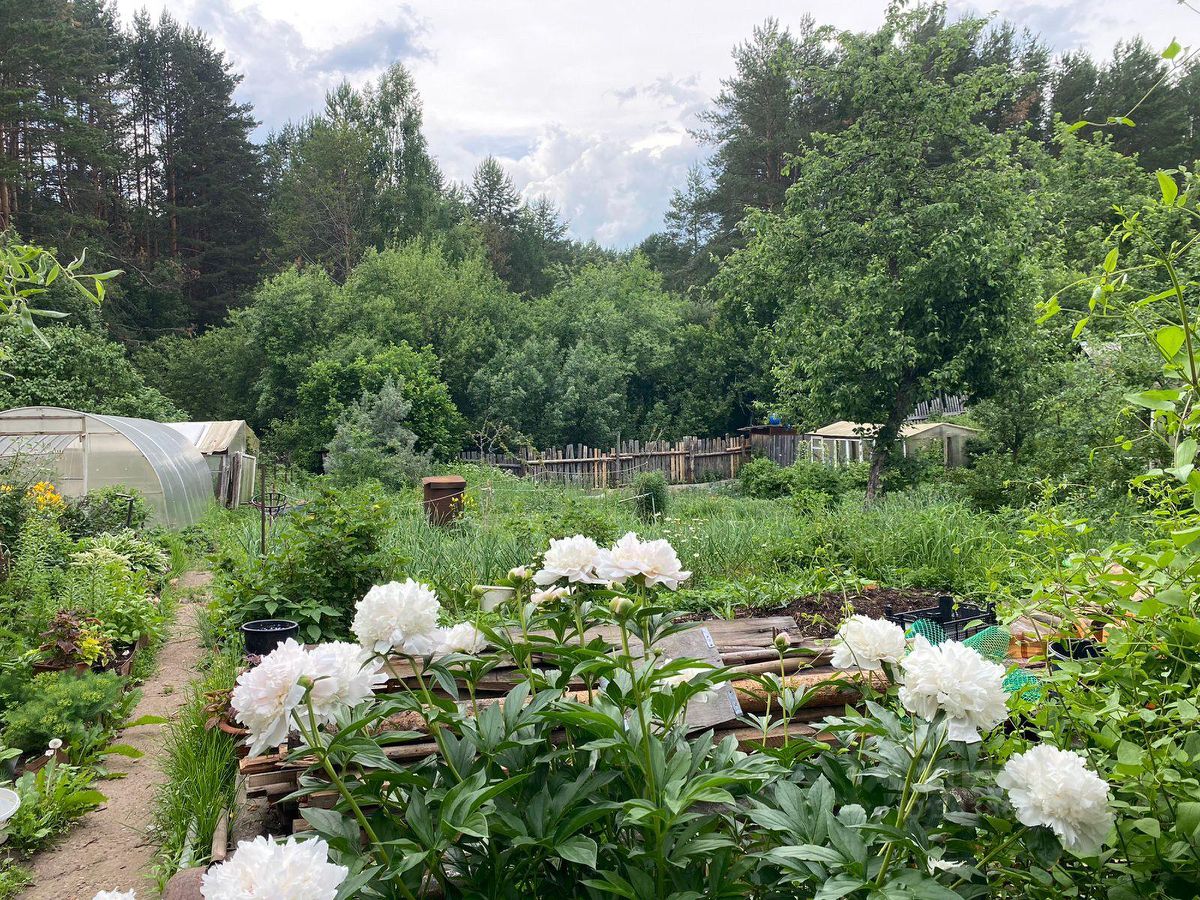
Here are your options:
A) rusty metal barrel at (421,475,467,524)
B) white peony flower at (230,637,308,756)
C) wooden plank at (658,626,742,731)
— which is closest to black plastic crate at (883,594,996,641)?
wooden plank at (658,626,742,731)

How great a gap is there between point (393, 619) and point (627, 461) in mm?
14316

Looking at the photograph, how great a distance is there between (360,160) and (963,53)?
57.3 ft

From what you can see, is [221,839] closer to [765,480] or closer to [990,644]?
[990,644]

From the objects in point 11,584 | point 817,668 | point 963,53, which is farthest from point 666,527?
point 963,53

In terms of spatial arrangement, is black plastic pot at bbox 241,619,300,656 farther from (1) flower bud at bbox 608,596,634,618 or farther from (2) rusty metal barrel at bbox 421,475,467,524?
→ (2) rusty metal barrel at bbox 421,475,467,524

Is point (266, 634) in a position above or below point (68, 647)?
above

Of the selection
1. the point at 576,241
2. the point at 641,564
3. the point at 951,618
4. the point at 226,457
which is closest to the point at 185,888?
the point at 641,564

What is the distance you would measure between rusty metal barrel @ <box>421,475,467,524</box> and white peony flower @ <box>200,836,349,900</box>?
20.1 ft

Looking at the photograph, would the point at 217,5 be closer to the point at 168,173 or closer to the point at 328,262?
the point at 168,173

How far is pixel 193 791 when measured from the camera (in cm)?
304

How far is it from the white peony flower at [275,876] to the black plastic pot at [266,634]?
3049 mm

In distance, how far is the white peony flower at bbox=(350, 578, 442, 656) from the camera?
1.14 metres

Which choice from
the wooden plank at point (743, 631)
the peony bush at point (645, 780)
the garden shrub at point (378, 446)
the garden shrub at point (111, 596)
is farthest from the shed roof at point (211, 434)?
the peony bush at point (645, 780)

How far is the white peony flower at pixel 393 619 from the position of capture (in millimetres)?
1137
